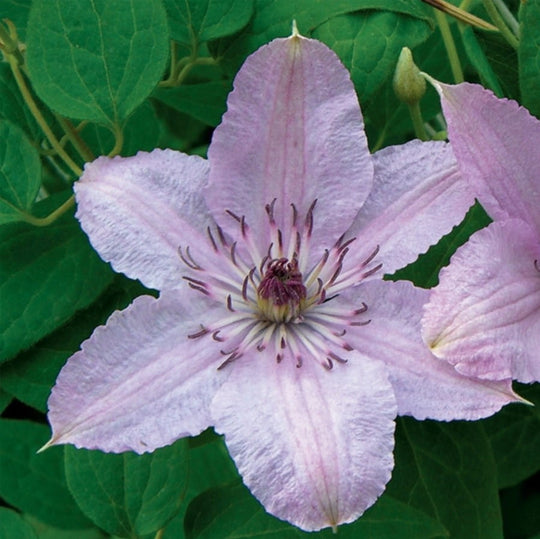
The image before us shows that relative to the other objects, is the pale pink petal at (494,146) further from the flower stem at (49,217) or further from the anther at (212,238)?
the flower stem at (49,217)

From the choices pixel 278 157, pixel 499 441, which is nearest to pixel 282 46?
pixel 278 157

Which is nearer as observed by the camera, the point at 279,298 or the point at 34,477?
the point at 279,298

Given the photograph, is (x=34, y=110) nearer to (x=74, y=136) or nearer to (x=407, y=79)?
(x=74, y=136)

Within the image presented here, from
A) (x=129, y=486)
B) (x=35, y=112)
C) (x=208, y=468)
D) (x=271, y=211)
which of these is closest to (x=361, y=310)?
(x=271, y=211)

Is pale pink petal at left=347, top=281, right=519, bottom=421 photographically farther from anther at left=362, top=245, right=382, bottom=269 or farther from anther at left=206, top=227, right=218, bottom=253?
anther at left=206, top=227, right=218, bottom=253

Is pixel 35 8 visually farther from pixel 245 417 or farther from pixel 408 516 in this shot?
pixel 408 516

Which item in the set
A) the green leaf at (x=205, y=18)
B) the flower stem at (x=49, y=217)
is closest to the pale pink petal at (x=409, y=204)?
Result: the green leaf at (x=205, y=18)
